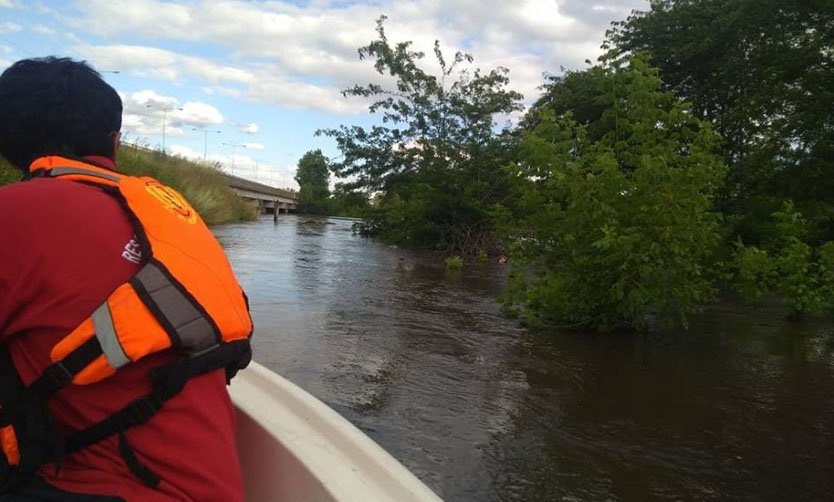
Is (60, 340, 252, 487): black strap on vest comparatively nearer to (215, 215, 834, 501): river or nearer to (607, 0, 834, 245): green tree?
(215, 215, 834, 501): river

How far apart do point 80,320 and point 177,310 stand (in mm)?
196

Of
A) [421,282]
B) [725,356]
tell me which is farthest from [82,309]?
[421,282]

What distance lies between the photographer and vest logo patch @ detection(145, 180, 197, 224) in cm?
158

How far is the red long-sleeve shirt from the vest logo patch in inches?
4.3

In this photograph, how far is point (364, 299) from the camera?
34.0 feet

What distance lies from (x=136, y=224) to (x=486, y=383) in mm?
4821

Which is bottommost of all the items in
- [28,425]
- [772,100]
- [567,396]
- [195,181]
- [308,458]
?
[567,396]

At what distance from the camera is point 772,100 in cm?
1512

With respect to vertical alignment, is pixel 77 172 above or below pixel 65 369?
above

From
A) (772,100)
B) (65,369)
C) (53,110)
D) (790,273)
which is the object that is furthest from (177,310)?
(772,100)

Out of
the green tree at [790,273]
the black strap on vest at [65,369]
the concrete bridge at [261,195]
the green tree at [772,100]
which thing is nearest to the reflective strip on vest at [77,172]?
the black strap on vest at [65,369]

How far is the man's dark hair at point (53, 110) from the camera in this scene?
160cm

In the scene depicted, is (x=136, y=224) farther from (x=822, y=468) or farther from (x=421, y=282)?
(x=421, y=282)

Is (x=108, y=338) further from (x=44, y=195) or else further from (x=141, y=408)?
(x=44, y=195)
